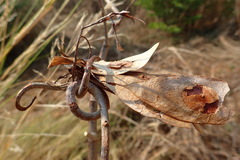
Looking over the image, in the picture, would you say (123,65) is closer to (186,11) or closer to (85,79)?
(85,79)

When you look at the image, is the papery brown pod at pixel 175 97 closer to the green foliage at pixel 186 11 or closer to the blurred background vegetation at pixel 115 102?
the blurred background vegetation at pixel 115 102

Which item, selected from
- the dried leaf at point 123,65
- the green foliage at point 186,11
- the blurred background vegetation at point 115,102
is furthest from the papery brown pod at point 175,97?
the green foliage at point 186,11

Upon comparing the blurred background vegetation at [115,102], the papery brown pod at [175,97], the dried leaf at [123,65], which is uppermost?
the dried leaf at [123,65]

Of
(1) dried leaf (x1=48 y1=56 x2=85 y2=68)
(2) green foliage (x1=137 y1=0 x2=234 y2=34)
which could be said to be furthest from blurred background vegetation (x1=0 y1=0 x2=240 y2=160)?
(1) dried leaf (x1=48 y1=56 x2=85 y2=68)

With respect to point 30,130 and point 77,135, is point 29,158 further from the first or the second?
point 77,135

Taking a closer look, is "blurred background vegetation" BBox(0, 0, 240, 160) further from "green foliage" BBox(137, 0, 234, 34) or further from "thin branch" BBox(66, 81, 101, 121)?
"thin branch" BBox(66, 81, 101, 121)

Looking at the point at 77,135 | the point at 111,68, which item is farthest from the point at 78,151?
the point at 111,68

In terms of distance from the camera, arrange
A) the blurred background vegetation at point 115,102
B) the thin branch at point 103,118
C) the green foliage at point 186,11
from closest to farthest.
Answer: the thin branch at point 103,118 → the blurred background vegetation at point 115,102 → the green foliage at point 186,11
